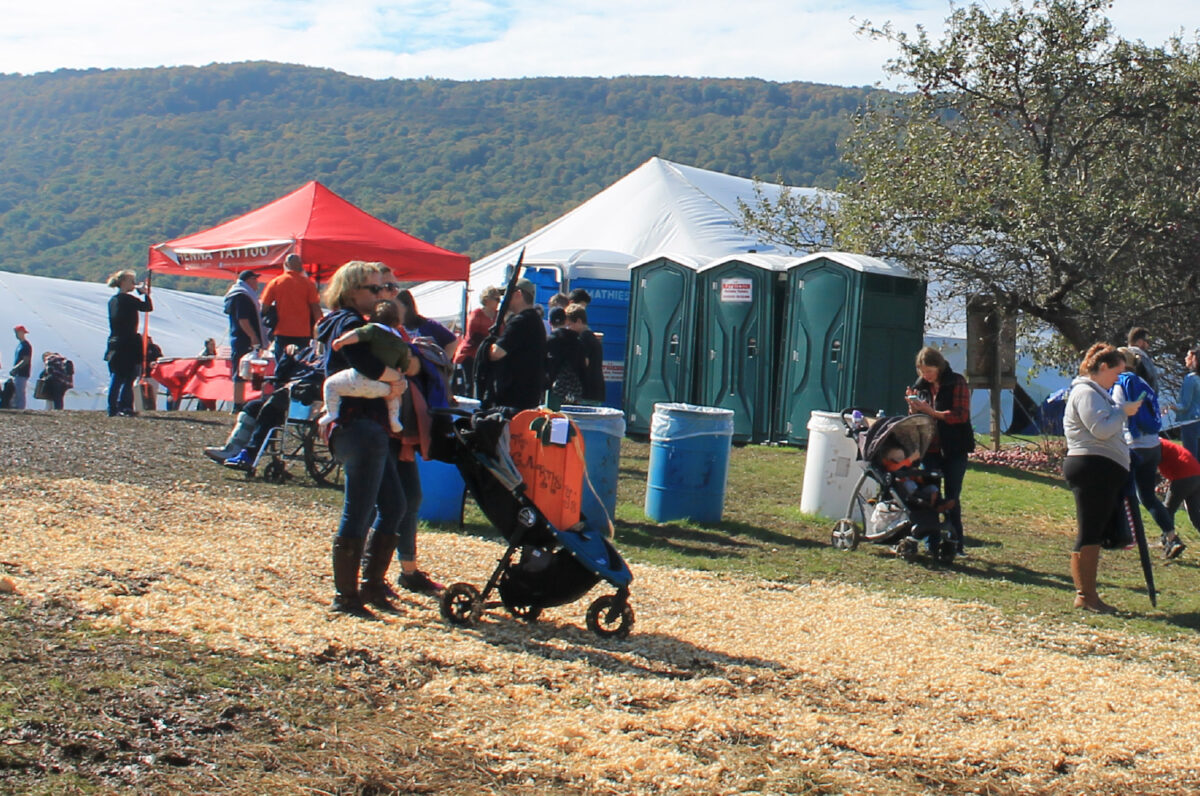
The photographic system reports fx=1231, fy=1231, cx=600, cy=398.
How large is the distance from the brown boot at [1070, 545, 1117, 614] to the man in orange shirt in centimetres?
828

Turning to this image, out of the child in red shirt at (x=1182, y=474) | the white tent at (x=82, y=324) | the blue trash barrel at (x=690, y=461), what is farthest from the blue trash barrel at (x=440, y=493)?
the white tent at (x=82, y=324)

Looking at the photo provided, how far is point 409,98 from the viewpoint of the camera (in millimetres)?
89000

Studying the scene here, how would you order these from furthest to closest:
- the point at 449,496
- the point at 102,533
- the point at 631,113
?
the point at 631,113
the point at 449,496
the point at 102,533

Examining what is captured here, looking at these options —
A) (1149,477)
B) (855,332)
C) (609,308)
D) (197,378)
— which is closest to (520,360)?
(1149,477)

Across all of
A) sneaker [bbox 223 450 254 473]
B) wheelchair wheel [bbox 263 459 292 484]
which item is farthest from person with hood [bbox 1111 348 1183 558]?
sneaker [bbox 223 450 254 473]

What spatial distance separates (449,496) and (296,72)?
298 ft

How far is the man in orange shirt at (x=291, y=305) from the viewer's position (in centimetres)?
1302

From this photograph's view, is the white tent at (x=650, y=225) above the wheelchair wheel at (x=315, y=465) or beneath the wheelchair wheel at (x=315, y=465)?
above

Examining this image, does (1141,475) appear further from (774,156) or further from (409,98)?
(409,98)

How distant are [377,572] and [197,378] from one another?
45.9 ft

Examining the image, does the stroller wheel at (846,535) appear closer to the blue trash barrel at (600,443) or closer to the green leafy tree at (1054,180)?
the blue trash barrel at (600,443)

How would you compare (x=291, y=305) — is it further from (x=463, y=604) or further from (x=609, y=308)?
(x=463, y=604)

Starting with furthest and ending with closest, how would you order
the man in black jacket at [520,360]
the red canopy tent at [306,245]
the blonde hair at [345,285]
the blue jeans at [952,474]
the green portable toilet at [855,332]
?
the green portable toilet at [855,332], the red canopy tent at [306,245], the blue jeans at [952,474], the man in black jacket at [520,360], the blonde hair at [345,285]

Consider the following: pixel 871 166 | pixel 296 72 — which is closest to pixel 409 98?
pixel 296 72
